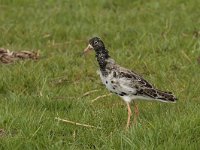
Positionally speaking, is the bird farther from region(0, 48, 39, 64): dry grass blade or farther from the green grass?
region(0, 48, 39, 64): dry grass blade

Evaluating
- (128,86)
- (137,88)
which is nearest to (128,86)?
(128,86)

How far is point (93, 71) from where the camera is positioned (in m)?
9.89

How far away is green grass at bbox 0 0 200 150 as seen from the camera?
6.42m

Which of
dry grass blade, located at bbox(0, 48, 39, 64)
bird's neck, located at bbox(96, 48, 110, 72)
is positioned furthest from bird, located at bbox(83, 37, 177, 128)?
dry grass blade, located at bbox(0, 48, 39, 64)

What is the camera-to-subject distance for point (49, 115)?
7363mm

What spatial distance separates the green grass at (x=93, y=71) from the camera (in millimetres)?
6422

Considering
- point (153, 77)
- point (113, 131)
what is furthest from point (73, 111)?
point (153, 77)

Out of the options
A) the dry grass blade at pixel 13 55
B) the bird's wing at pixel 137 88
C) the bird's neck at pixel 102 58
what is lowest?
the bird's wing at pixel 137 88

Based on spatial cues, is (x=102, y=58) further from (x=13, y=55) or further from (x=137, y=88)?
(x=13, y=55)

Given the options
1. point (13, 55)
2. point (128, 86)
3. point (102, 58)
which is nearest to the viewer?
point (128, 86)

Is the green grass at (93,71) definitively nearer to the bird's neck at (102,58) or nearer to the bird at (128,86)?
the bird at (128,86)

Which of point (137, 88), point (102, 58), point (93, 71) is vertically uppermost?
point (93, 71)

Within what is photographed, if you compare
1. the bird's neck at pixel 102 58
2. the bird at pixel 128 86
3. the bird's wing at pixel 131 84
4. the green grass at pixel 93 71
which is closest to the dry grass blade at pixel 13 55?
the green grass at pixel 93 71

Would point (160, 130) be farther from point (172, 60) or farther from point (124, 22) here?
point (124, 22)
